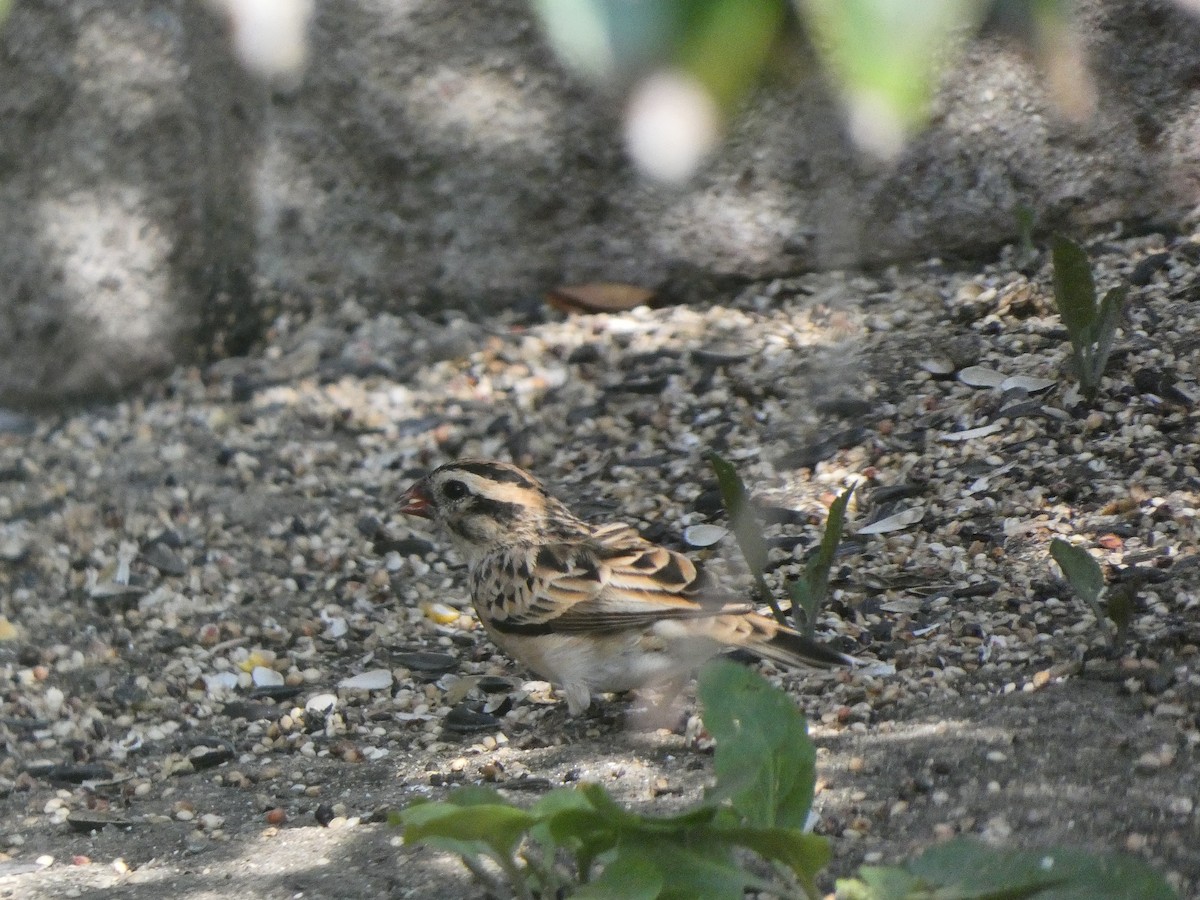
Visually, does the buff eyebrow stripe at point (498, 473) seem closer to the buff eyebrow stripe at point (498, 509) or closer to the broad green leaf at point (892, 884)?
the buff eyebrow stripe at point (498, 509)

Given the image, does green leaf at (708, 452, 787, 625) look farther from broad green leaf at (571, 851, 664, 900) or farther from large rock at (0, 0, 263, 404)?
large rock at (0, 0, 263, 404)

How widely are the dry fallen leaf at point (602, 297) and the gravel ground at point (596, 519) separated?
0.08 m

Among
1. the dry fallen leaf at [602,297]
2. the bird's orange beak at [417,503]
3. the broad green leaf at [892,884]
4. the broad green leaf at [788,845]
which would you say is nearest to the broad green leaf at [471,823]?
the broad green leaf at [788,845]

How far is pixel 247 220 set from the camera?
7.57 m

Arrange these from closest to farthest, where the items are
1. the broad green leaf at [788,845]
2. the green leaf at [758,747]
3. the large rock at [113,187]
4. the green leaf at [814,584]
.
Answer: the broad green leaf at [788,845] → the green leaf at [758,747] → the green leaf at [814,584] → the large rock at [113,187]

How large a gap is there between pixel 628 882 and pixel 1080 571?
187 cm

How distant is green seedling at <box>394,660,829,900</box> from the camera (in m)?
2.72

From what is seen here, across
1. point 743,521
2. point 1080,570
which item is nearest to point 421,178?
point 743,521

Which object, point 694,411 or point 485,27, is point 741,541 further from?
point 485,27

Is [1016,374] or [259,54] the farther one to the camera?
[259,54]

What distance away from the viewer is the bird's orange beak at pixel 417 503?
5.61 m

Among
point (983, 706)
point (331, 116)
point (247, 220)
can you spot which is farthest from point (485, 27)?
point (983, 706)

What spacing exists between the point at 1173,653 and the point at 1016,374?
218 centimetres

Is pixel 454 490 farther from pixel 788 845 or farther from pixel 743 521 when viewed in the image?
pixel 788 845
